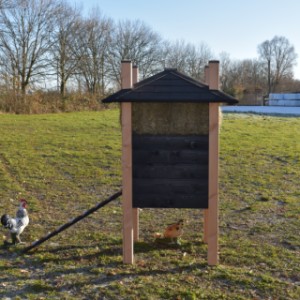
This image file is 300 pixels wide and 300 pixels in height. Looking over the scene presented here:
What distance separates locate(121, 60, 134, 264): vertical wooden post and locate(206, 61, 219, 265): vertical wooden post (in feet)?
2.73

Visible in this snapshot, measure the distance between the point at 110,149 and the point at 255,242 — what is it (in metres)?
7.21

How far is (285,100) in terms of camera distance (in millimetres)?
48531

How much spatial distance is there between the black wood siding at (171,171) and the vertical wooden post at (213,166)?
0.06 m

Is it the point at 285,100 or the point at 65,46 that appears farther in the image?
the point at 285,100

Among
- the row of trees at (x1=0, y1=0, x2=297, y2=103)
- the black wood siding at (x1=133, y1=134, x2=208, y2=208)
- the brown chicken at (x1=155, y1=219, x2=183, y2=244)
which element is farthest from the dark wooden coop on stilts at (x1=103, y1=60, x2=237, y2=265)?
the row of trees at (x1=0, y1=0, x2=297, y2=103)

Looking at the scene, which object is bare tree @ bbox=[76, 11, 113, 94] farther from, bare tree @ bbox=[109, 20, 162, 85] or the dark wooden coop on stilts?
the dark wooden coop on stilts

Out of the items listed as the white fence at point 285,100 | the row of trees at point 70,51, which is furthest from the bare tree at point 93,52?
the white fence at point 285,100

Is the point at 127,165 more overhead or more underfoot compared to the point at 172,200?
more overhead

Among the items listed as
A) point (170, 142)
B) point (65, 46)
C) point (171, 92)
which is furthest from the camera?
point (65, 46)

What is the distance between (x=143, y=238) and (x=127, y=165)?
1.40 meters

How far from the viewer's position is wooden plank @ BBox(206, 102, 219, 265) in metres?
4.42

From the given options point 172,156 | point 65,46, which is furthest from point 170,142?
point 65,46

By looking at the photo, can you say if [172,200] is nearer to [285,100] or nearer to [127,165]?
[127,165]

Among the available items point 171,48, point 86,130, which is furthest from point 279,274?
point 171,48
